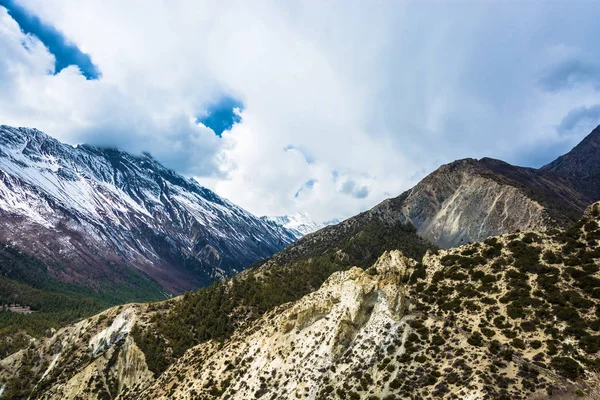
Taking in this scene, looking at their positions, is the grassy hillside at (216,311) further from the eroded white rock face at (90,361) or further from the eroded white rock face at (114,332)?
the eroded white rock face at (114,332)

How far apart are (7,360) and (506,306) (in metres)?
154

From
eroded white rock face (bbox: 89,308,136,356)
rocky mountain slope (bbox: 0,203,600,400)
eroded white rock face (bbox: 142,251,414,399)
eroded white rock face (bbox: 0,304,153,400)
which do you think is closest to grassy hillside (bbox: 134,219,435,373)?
eroded white rock face (bbox: 0,304,153,400)

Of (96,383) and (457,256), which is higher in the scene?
(457,256)

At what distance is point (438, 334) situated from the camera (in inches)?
1631

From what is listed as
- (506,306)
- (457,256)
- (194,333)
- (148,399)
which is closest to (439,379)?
(506,306)

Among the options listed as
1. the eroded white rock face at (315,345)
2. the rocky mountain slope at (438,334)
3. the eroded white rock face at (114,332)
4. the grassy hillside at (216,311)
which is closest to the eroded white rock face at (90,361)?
the eroded white rock face at (114,332)

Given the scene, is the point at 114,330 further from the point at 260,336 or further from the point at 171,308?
the point at 260,336

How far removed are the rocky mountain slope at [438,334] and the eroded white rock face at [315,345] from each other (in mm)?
172

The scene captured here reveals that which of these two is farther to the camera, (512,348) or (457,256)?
(457,256)

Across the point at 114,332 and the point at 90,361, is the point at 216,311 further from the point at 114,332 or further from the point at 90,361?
the point at 90,361

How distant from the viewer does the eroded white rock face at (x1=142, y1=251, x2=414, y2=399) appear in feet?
145

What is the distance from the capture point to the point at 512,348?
119ft

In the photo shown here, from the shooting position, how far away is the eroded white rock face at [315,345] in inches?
1745

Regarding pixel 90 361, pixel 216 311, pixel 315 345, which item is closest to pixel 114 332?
pixel 90 361
